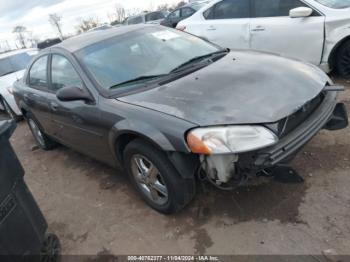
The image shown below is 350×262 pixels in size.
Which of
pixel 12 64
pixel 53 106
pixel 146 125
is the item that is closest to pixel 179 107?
pixel 146 125

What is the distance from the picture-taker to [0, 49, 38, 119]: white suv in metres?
7.34

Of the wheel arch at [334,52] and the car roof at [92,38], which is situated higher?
the car roof at [92,38]

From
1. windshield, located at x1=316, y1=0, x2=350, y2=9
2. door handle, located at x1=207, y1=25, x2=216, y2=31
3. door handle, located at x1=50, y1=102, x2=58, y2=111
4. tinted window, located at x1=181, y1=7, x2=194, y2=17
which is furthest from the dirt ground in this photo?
tinted window, located at x1=181, y1=7, x2=194, y2=17

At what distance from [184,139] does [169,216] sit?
3.14ft

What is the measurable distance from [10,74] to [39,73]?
157 inches

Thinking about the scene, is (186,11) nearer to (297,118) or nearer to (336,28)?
(336,28)

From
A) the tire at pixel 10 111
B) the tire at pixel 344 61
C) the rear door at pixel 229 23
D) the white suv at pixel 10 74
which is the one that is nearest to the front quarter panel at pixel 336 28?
the tire at pixel 344 61

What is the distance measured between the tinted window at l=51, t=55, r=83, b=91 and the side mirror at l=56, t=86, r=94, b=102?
18 cm

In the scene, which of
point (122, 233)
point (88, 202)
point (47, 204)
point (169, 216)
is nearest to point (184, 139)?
point (169, 216)

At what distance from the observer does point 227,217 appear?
2896 millimetres

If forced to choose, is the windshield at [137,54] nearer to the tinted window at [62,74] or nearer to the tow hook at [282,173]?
the tinted window at [62,74]

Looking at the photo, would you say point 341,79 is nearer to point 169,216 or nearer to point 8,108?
point 169,216

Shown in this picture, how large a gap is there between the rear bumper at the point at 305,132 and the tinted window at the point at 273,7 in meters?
2.71

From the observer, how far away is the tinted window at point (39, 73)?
430 cm
